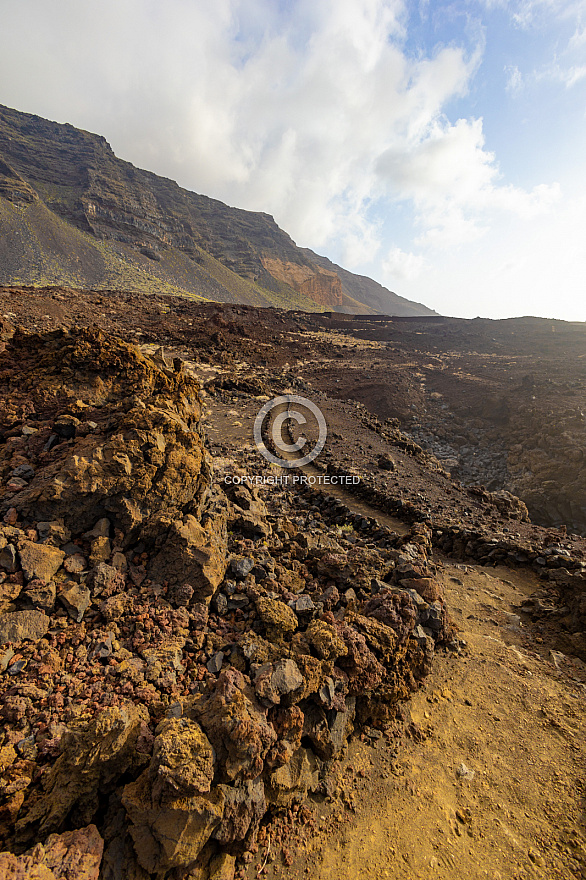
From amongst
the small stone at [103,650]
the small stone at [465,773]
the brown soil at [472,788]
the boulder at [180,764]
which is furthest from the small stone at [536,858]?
the small stone at [103,650]

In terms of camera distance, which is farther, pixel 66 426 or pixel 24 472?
pixel 66 426

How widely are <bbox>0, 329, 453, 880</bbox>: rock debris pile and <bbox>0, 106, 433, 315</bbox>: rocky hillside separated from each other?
55.5 meters

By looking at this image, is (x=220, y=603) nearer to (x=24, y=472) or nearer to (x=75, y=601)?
(x=75, y=601)

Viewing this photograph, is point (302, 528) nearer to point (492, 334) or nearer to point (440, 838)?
point (440, 838)

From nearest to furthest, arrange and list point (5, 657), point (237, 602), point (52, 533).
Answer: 1. point (5, 657)
2. point (52, 533)
3. point (237, 602)

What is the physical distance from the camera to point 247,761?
96.1 inches

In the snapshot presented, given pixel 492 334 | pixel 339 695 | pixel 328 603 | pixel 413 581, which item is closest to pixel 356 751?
pixel 339 695

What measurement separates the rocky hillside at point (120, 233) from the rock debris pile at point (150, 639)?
5548 centimetres

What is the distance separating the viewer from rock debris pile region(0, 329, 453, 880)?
2.13 metres

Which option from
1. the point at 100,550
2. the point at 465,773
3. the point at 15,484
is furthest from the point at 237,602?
the point at 465,773

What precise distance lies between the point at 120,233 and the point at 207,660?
271ft

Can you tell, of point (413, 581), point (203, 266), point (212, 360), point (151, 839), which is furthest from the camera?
point (203, 266)

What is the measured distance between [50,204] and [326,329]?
5756 centimetres

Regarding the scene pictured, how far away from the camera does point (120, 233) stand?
217ft
